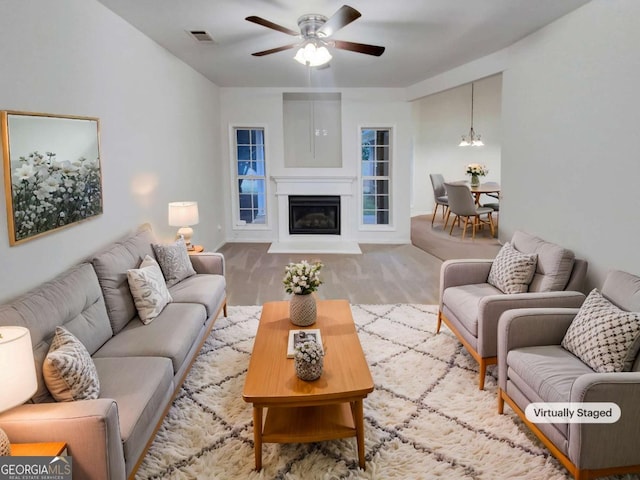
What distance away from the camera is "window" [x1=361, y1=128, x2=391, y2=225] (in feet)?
26.6

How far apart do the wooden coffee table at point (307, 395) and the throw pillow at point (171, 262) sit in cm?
142

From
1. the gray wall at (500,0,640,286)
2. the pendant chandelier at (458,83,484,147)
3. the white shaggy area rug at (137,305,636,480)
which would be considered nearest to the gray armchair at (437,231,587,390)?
the white shaggy area rug at (137,305,636,480)

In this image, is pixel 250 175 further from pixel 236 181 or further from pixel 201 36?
pixel 201 36

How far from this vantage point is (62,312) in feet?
8.22

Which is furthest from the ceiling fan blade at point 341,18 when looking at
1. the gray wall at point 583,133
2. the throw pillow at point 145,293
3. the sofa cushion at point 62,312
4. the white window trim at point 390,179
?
the white window trim at point 390,179

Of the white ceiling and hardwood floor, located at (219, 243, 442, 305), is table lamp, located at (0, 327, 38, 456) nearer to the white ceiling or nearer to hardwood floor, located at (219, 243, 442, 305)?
the white ceiling

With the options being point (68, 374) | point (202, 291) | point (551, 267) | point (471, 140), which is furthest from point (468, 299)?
point (471, 140)

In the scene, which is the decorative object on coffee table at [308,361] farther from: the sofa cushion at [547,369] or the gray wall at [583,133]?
the gray wall at [583,133]

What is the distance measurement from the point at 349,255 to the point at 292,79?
2.74 m

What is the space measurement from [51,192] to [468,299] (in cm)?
290

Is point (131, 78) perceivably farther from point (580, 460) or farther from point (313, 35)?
point (580, 460)

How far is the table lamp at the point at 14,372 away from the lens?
69.3 inches

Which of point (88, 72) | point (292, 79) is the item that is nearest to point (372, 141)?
point (292, 79)

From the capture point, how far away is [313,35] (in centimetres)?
391
